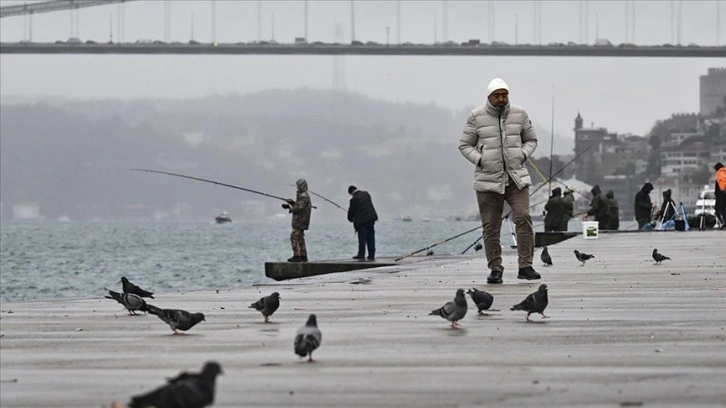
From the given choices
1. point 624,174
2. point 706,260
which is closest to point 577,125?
A: point 624,174

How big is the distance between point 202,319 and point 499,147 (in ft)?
9.72

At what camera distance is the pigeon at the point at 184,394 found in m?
2.71

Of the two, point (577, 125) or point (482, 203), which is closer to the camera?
point (482, 203)

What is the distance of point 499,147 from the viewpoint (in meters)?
7.79

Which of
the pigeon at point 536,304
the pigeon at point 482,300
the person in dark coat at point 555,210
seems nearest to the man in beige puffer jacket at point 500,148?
the pigeon at point 482,300

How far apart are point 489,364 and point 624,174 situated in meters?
141

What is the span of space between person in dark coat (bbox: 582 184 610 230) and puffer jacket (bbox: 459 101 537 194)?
15669 millimetres

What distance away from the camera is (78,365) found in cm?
414

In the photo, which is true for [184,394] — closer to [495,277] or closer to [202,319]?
[202,319]

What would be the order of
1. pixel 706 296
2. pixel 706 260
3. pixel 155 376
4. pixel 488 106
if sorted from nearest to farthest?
pixel 155 376 < pixel 706 296 < pixel 488 106 < pixel 706 260

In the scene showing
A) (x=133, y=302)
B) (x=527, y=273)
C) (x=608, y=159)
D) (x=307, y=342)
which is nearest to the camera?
(x=307, y=342)

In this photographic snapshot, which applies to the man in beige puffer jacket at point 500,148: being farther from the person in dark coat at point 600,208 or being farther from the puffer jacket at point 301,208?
the person in dark coat at point 600,208

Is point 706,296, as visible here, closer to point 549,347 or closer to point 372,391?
point 549,347

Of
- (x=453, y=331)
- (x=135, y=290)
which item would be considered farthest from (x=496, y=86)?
(x=453, y=331)
